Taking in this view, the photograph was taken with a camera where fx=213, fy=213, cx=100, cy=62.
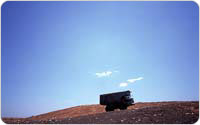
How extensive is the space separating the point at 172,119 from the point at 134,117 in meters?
1.88

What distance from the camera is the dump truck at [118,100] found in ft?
63.2

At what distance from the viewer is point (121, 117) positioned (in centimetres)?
1121

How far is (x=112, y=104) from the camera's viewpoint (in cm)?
2028

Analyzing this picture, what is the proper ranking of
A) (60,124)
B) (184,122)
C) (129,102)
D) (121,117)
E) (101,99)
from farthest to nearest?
(101,99) → (129,102) → (121,117) → (60,124) → (184,122)

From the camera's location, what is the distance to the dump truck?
19250 mm

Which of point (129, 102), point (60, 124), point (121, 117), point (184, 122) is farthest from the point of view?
point (129, 102)

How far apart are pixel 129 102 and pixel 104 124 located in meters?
9.70

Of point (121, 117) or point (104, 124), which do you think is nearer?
point (104, 124)

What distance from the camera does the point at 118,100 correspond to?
64.3ft

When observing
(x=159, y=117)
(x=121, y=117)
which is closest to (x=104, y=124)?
(x=121, y=117)

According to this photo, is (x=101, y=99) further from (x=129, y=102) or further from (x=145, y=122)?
(x=145, y=122)

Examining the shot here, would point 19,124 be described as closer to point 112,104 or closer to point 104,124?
point 104,124

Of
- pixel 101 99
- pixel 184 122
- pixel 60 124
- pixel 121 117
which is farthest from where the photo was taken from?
pixel 101 99

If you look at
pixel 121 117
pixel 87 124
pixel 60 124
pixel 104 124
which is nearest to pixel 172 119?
pixel 121 117
